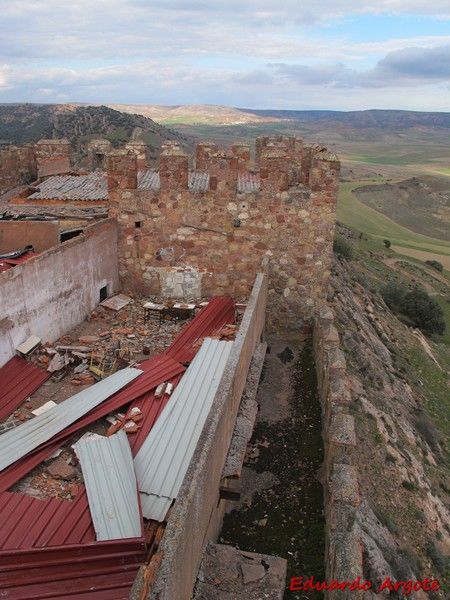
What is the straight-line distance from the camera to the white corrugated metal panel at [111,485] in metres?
5.23

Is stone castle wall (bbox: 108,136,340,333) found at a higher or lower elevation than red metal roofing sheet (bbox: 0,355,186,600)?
higher

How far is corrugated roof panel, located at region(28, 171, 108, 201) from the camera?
12.8 m

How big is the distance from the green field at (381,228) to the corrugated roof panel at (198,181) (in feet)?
145

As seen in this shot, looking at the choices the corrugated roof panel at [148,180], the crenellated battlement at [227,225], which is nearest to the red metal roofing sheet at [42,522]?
the crenellated battlement at [227,225]

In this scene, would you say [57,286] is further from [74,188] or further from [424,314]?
[424,314]

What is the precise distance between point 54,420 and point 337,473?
12.9ft

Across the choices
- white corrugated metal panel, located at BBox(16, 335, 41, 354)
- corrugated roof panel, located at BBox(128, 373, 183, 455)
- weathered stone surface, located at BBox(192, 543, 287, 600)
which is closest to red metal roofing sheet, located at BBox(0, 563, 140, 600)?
weathered stone surface, located at BBox(192, 543, 287, 600)

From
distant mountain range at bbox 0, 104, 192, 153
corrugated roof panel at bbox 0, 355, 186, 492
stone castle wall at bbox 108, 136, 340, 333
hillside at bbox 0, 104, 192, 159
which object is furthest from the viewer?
hillside at bbox 0, 104, 192, 159

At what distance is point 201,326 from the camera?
9.99 meters

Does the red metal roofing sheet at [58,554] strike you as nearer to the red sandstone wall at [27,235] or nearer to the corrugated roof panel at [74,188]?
the red sandstone wall at [27,235]

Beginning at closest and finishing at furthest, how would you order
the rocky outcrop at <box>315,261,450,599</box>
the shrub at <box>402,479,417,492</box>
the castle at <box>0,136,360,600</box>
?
the rocky outcrop at <box>315,261,450,599</box>
the shrub at <box>402,479,417,492</box>
the castle at <box>0,136,360,600</box>

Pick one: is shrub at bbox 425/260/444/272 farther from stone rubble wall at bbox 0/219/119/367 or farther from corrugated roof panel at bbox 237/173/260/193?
stone rubble wall at bbox 0/219/119/367

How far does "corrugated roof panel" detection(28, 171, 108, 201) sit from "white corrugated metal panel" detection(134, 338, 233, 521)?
6.23 metres

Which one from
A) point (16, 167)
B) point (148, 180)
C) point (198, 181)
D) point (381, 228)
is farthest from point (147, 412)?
point (381, 228)
